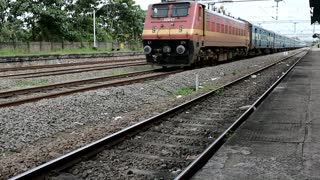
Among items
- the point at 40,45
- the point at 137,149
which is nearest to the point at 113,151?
the point at 137,149

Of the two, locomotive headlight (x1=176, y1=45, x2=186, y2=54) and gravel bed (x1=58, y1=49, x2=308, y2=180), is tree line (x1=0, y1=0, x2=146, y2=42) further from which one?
gravel bed (x1=58, y1=49, x2=308, y2=180)

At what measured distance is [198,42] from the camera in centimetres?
2069

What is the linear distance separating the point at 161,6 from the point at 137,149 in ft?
49.2

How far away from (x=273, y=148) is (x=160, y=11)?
1512 cm

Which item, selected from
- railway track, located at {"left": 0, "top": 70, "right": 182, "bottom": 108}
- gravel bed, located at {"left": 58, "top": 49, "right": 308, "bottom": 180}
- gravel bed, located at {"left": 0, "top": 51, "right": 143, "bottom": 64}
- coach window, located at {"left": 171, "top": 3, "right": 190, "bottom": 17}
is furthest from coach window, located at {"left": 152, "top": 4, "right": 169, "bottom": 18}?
gravel bed, located at {"left": 58, "top": 49, "right": 308, "bottom": 180}

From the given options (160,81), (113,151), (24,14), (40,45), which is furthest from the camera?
(24,14)

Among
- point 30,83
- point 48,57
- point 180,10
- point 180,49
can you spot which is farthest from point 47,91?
point 48,57

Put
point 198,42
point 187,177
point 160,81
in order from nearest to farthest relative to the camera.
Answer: point 187,177
point 160,81
point 198,42

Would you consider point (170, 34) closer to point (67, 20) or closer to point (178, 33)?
point (178, 33)

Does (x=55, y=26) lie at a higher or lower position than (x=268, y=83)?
higher

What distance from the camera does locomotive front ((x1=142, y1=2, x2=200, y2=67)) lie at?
789 inches

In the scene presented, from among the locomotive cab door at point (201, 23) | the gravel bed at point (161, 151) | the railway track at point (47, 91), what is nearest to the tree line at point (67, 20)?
the locomotive cab door at point (201, 23)

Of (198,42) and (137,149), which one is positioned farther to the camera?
(198,42)

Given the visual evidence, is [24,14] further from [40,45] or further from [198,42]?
[198,42]
